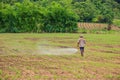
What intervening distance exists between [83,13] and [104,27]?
11.0 m

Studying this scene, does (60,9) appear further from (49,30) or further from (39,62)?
(39,62)

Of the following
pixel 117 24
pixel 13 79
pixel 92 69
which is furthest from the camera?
pixel 117 24

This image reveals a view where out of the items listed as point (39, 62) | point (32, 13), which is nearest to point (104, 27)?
point (32, 13)

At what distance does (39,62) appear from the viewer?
18.4 meters

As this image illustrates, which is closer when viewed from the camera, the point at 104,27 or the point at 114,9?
the point at 104,27

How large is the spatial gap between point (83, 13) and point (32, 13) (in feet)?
90.7

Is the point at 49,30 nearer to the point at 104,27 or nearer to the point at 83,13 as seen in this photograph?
the point at 104,27

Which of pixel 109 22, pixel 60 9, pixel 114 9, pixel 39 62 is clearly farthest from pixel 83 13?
pixel 39 62

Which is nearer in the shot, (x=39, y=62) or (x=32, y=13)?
(x=39, y=62)

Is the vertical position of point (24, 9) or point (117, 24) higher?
point (24, 9)

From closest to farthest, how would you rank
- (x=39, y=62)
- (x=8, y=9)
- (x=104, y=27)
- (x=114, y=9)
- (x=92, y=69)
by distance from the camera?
1. (x=92, y=69)
2. (x=39, y=62)
3. (x=8, y=9)
4. (x=104, y=27)
5. (x=114, y=9)

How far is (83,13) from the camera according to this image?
88.9 meters

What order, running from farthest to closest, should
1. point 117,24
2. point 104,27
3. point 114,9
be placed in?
1. point 114,9
2. point 117,24
3. point 104,27

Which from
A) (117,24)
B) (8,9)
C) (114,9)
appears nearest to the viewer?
(8,9)
